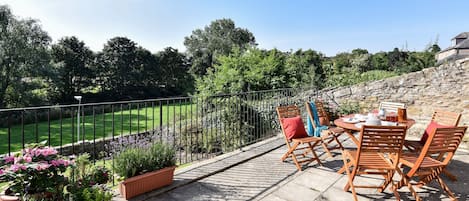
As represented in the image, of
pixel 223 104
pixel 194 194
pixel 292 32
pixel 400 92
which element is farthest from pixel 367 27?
pixel 194 194

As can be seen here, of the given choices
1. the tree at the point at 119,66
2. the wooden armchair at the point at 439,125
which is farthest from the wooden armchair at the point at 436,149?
the tree at the point at 119,66

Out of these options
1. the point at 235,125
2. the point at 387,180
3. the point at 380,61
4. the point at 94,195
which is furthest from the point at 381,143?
the point at 380,61

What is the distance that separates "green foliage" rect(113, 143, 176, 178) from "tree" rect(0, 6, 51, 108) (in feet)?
62.9

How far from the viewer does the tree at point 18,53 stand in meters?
16.3

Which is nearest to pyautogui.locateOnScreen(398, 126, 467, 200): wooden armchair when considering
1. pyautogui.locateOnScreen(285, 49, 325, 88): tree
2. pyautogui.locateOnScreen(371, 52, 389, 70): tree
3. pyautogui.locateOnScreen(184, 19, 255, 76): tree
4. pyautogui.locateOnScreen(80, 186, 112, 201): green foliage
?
pyautogui.locateOnScreen(80, 186, 112, 201): green foliage

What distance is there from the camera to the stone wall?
18.7 ft

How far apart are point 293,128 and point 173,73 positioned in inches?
1003

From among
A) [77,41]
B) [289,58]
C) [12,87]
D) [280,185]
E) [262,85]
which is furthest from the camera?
[77,41]

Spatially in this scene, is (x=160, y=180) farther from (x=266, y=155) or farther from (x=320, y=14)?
(x=320, y=14)

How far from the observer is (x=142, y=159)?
9.17 ft

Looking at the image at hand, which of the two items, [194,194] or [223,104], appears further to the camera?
[223,104]

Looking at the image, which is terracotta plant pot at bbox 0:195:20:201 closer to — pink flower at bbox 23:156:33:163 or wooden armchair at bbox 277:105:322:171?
pink flower at bbox 23:156:33:163

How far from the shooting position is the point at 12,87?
16969 mm

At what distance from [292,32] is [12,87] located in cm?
1824
